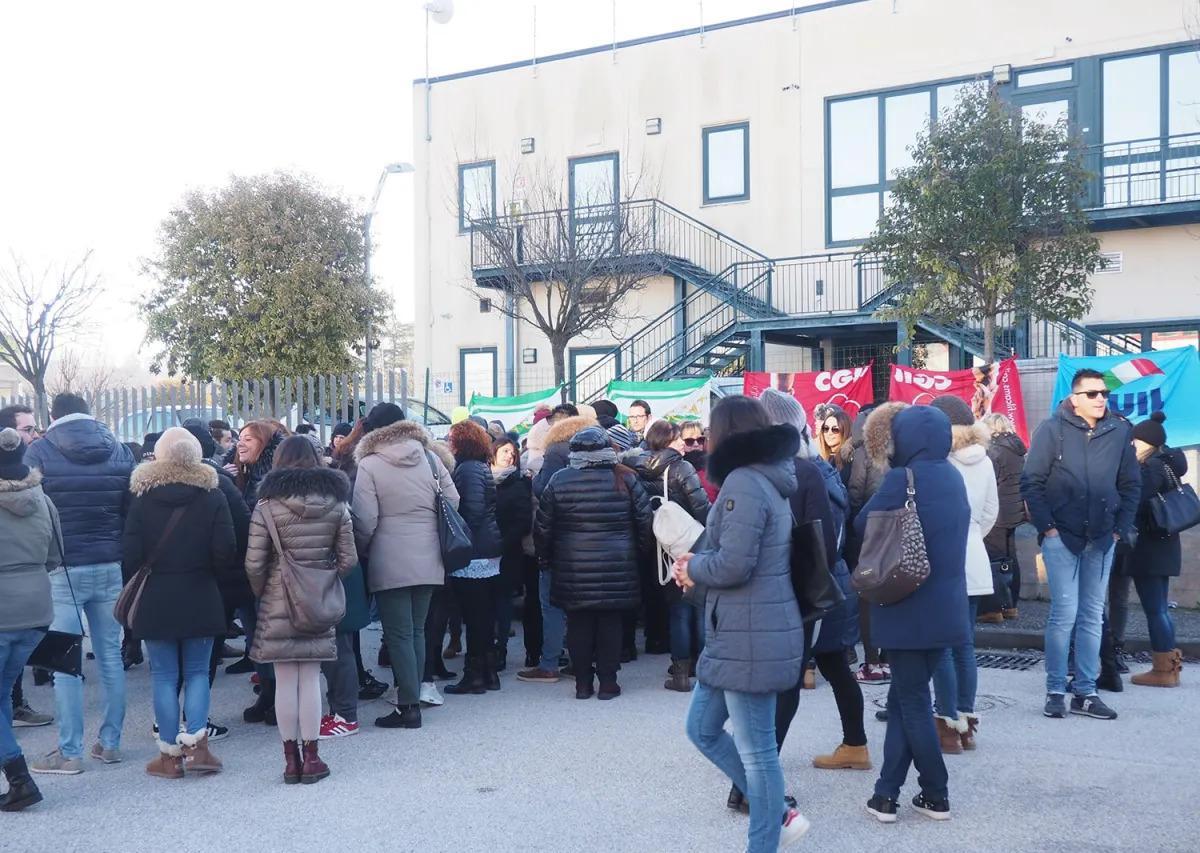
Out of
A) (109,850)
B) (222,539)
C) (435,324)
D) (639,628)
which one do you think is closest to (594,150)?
(435,324)

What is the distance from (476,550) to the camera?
25.7ft

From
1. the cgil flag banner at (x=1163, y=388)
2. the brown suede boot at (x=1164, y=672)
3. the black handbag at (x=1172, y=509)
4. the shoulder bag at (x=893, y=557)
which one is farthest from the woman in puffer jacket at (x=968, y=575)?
the cgil flag banner at (x=1163, y=388)

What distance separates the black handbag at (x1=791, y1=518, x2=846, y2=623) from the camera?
454 centimetres

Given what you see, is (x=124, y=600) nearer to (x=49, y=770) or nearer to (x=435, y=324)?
(x=49, y=770)

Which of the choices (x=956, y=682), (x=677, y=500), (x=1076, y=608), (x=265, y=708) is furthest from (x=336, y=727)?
(x=1076, y=608)

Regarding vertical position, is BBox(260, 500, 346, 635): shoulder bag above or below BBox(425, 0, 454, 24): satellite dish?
below

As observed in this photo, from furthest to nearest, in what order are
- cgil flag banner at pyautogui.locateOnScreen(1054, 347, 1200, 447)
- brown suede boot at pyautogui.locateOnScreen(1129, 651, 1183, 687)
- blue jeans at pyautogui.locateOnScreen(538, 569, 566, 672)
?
1. cgil flag banner at pyautogui.locateOnScreen(1054, 347, 1200, 447)
2. blue jeans at pyautogui.locateOnScreen(538, 569, 566, 672)
3. brown suede boot at pyautogui.locateOnScreen(1129, 651, 1183, 687)

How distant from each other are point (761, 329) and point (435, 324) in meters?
7.33

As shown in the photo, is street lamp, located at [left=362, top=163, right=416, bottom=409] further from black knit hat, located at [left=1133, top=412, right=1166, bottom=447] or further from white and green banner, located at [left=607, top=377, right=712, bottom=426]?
black knit hat, located at [left=1133, top=412, right=1166, bottom=447]

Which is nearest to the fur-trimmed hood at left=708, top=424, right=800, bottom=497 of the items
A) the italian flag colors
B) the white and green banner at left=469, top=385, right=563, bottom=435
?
the italian flag colors

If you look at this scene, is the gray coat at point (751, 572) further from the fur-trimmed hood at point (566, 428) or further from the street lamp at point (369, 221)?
the street lamp at point (369, 221)

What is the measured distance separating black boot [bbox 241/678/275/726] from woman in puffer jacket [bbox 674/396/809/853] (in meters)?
3.82

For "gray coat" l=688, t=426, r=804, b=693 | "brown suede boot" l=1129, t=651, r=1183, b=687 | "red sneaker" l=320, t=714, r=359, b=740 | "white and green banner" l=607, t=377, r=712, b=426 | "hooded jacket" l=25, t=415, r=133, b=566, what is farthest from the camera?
"white and green banner" l=607, t=377, r=712, b=426

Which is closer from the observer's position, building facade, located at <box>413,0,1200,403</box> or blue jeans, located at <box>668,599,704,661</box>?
blue jeans, located at <box>668,599,704,661</box>
